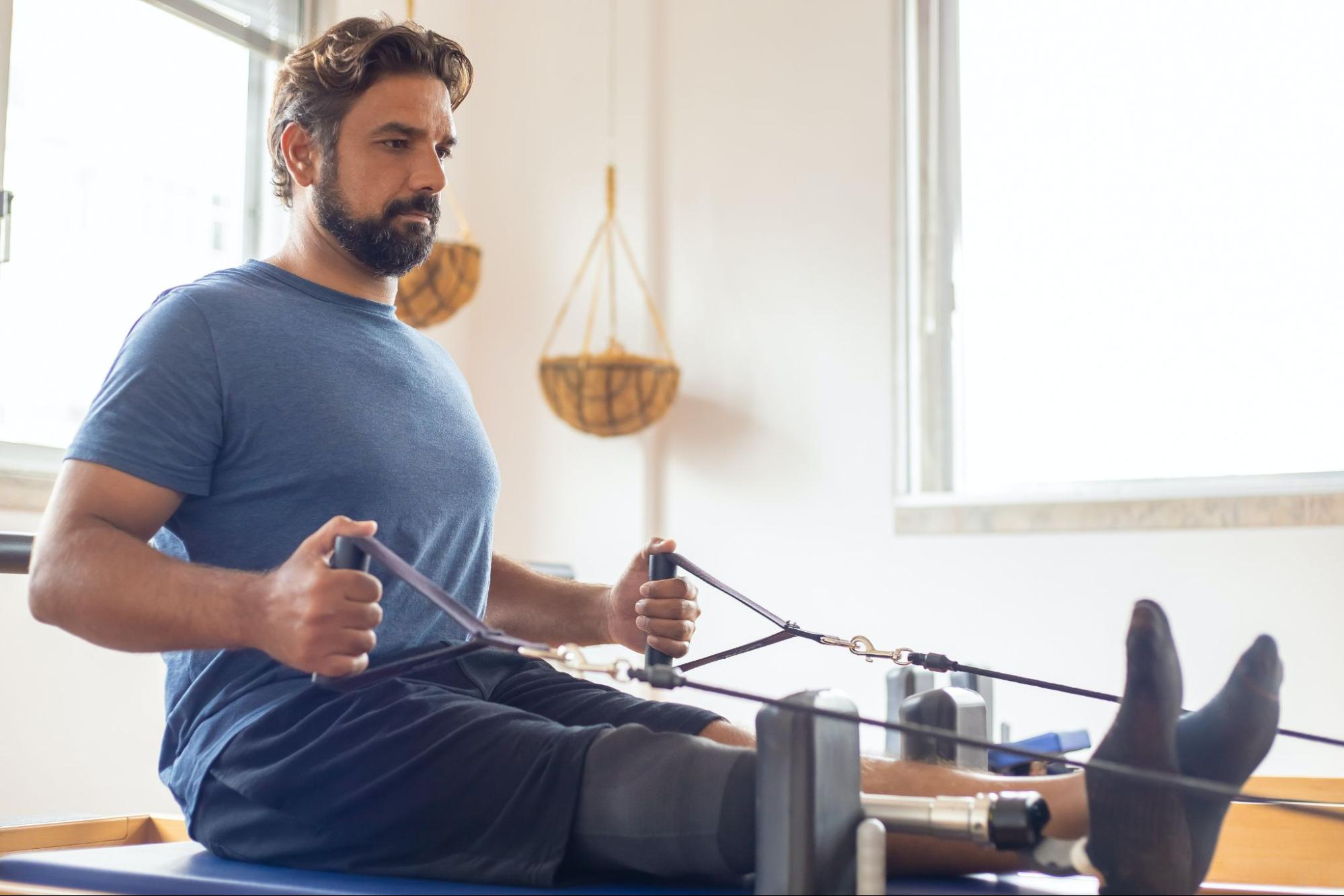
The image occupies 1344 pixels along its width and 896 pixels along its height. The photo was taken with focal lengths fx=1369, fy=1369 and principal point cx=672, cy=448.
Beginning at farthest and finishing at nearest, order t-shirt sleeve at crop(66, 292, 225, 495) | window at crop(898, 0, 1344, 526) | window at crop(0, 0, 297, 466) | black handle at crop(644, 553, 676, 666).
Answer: window at crop(898, 0, 1344, 526) < window at crop(0, 0, 297, 466) < black handle at crop(644, 553, 676, 666) < t-shirt sleeve at crop(66, 292, 225, 495)

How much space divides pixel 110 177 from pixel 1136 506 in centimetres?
266

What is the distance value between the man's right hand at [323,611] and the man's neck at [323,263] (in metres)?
0.63

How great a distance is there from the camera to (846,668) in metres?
3.74

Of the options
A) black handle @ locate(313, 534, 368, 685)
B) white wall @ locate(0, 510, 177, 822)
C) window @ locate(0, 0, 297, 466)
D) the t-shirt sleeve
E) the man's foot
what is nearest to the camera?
the man's foot

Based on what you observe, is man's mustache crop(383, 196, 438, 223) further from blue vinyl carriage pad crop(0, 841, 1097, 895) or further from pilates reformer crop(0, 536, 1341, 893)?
blue vinyl carriage pad crop(0, 841, 1097, 895)

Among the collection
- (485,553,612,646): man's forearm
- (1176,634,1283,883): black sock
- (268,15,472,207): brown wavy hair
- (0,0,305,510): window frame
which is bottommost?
(1176,634,1283,883): black sock

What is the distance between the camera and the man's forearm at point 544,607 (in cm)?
194

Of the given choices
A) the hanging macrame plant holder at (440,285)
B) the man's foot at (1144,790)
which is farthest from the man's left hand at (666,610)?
the hanging macrame plant holder at (440,285)

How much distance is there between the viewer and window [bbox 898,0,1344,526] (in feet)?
11.0

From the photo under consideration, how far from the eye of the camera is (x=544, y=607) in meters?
1.98

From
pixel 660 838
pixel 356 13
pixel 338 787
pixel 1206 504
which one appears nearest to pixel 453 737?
pixel 338 787

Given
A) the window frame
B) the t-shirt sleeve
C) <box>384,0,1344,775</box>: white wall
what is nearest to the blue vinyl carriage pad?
the t-shirt sleeve

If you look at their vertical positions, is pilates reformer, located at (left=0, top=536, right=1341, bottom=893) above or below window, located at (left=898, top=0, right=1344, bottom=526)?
below

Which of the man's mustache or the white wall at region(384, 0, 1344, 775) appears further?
the white wall at region(384, 0, 1344, 775)
